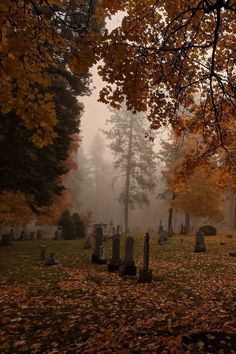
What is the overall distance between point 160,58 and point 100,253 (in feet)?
28.3

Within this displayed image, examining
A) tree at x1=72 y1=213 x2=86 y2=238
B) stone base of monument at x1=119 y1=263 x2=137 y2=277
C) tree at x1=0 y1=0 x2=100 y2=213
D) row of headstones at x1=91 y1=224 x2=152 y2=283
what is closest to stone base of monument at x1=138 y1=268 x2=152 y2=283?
row of headstones at x1=91 y1=224 x2=152 y2=283

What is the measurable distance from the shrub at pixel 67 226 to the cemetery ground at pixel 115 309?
12.8 m

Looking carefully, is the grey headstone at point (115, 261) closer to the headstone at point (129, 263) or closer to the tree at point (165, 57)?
the headstone at point (129, 263)

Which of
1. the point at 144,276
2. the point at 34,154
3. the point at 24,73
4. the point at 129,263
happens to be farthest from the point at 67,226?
the point at 24,73

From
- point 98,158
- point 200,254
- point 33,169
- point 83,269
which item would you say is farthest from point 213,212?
point 98,158

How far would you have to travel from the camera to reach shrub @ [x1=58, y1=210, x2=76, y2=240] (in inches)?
1065

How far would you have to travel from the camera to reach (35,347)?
19.5ft

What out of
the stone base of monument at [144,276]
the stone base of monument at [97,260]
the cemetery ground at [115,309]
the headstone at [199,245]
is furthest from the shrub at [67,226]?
the stone base of monument at [144,276]

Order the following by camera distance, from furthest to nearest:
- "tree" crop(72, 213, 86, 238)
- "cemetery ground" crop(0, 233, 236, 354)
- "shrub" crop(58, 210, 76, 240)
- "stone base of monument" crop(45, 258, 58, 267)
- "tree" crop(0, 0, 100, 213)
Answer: "tree" crop(72, 213, 86, 238), "shrub" crop(58, 210, 76, 240), "tree" crop(0, 0, 100, 213), "stone base of monument" crop(45, 258, 58, 267), "cemetery ground" crop(0, 233, 236, 354)

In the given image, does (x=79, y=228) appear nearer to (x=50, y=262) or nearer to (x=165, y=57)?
(x=50, y=262)

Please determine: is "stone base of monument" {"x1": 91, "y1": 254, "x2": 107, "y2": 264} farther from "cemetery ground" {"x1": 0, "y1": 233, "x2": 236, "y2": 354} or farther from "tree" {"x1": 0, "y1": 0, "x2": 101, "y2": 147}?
"tree" {"x1": 0, "y1": 0, "x2": 101, "y2": 147}

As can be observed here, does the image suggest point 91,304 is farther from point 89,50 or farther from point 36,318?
point 89,50

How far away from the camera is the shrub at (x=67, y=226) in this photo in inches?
1065

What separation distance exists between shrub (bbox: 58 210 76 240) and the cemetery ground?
12.8m
